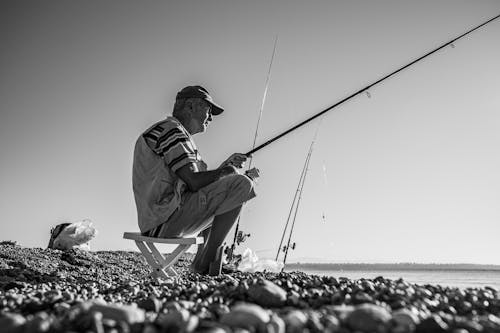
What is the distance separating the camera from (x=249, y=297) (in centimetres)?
221

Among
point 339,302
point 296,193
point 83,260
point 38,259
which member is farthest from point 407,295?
point 83,260

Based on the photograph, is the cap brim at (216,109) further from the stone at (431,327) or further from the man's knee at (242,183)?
the stone at (431,327)

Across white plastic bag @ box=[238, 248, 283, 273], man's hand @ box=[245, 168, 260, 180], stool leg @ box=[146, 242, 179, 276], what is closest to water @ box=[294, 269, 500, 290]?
white plastic bag @ box=[238, 248, 283, 273]

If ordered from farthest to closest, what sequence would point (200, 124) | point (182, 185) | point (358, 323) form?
point (200, 124) < point (182, 185) < point (358, 323)

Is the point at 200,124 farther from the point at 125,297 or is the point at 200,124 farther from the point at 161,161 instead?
the point at 125,297

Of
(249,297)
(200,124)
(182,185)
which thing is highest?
(200,124)

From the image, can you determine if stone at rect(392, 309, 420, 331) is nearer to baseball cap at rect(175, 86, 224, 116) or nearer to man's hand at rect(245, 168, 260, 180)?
man's hand at rect(245, 168, 260, 180)

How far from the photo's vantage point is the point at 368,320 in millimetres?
1421

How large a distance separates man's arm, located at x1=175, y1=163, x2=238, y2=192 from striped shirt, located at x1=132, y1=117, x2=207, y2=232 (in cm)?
5

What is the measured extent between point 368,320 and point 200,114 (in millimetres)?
2906

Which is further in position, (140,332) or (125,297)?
(125,297)

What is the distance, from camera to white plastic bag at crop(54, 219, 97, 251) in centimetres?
912

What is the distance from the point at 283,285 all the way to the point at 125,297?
3.34ft

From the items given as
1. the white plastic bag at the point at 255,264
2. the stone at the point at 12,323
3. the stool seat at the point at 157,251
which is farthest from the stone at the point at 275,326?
the white plastic bag at the point at 255,264
